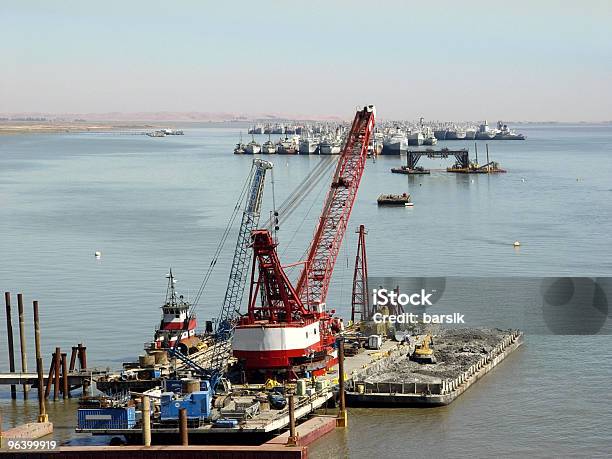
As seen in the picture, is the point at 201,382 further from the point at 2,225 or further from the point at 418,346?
the point at 2,225

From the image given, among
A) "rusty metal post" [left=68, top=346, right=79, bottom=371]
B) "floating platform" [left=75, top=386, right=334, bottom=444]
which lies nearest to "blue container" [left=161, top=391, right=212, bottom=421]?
"floating platform" [left=75, top=386, right=334, bottom=444]

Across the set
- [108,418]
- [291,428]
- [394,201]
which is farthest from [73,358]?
[394,201]

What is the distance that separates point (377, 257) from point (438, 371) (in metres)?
31.2

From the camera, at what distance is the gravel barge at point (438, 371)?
135 feet

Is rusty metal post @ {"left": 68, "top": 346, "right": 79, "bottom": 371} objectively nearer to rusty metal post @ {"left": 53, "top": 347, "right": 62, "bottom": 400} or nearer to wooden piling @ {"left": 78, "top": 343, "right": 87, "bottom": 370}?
wooden piling @ {"left": 78, "top": 343, "right": 87, "bottom": 370}

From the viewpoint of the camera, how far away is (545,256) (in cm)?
7538

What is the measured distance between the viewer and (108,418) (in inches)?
1438

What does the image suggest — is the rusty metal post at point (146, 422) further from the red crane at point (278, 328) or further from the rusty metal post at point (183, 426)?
the red crane at point (278, 328)

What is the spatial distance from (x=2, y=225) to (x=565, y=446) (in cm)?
6737

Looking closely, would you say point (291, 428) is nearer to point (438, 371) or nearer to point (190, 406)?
point (190, 406)

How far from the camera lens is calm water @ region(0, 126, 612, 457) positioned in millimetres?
39031

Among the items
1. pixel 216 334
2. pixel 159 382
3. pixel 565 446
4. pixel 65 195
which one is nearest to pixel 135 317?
pixel 216 334

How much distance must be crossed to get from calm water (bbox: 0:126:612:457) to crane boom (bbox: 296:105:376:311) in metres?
4.78

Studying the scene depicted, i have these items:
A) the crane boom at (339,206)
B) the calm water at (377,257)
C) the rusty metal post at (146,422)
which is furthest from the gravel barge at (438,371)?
the rusty metal post at (146,422)
